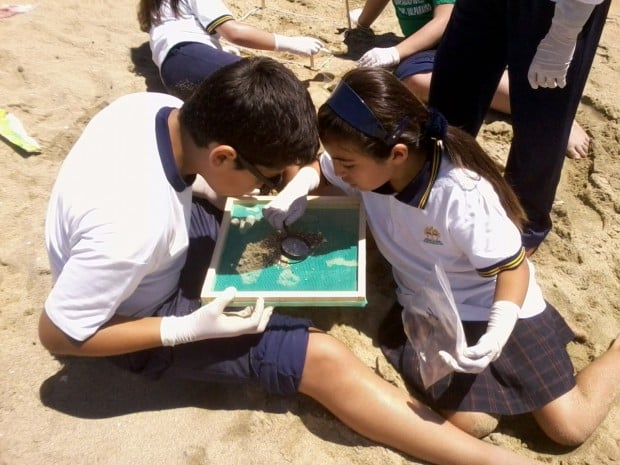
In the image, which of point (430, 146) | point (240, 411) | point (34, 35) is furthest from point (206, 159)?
→ point (34, 35)

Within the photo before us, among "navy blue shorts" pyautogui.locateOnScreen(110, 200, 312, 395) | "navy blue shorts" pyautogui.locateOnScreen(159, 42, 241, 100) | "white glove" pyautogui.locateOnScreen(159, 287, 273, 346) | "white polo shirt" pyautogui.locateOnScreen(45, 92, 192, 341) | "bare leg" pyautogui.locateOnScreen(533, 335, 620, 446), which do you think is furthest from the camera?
"navy blue shorts" pyautogui.locateOnScreen(159, 42, 241, 100)

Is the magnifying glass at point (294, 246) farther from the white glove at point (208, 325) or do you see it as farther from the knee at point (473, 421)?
the knee at point (473, 421)

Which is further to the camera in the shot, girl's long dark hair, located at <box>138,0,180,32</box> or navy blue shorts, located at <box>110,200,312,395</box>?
girl's long dark hair, located at <box>138,0,180,32</box>

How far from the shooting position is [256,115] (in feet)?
4.62

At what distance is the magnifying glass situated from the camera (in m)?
1.83

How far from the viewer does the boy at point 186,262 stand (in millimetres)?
1366

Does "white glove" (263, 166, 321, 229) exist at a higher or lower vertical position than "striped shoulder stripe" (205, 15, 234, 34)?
lower

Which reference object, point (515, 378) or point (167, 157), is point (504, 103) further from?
point (167, 157)

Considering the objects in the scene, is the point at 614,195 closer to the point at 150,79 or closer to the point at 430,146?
the point at 430,146

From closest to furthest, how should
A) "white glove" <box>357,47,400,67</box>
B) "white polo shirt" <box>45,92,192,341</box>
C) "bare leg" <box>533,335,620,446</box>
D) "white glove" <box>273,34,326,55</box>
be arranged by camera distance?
"white polo shirt" <box>45,92,192,341</box>
"bare leg" <box>533,335,620,446</box>
"white glove" <box>357,47,400,67</box>
"white glove" <box>273,34,326,55</box>

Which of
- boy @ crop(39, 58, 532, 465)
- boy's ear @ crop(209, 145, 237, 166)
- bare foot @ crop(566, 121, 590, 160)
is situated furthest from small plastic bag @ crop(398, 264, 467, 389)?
bare foot @ crop(566, 121, 590, 160)

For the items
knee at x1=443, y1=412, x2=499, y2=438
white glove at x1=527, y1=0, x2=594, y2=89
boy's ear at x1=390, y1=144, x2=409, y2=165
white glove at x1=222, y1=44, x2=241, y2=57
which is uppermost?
white glove at x1=527, y1=0, x2=594, y2=89

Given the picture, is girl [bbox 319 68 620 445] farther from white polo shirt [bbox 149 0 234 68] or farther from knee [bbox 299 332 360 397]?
white polo shirt [bbox 149 0 234 68]

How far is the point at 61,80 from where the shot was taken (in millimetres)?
2922
